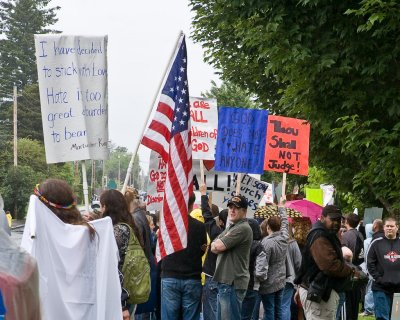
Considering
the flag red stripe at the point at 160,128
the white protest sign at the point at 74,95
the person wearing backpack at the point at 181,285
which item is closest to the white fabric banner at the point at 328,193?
the person wearing backpack at the point at 181,285

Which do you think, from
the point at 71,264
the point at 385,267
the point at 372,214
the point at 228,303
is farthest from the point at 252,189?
the point at 71,264

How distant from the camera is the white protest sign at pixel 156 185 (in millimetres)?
10688

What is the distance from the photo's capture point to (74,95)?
8008mm

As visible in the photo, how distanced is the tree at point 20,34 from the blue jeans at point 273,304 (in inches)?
2938

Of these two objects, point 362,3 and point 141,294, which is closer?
point 141,294

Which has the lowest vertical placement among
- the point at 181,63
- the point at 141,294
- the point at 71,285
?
the point at 141,294

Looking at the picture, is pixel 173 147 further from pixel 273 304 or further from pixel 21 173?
pixel 21 173

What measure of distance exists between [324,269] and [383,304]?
332 centimetres

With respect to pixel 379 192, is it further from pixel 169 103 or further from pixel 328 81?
pixel 169 103

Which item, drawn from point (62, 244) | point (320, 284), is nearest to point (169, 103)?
point (320, 284)

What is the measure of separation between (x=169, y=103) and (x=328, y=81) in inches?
259

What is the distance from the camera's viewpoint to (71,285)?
5.43m

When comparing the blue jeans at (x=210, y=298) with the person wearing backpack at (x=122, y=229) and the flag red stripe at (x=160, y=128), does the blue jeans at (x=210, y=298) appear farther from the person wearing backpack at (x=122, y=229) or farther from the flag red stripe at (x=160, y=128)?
the person wearing backpack at (x=122, y=229)

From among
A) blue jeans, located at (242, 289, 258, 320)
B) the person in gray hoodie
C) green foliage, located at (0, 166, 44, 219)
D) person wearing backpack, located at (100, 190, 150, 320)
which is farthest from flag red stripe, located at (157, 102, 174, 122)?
green foliage, located at (0, 166, 44, 219)
